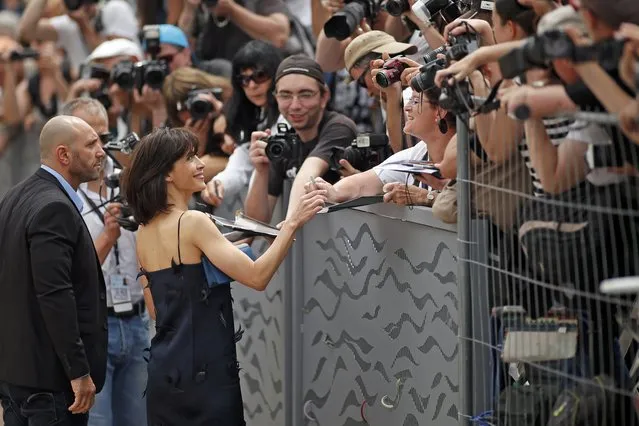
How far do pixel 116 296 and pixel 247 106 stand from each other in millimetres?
1325

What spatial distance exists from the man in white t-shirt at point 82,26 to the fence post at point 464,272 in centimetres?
564

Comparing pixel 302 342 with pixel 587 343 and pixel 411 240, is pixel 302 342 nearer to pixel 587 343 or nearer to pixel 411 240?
pixel 411 240

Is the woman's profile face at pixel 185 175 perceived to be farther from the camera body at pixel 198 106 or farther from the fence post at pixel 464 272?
the camera body at pixel 198 106

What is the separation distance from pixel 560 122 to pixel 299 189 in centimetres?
203

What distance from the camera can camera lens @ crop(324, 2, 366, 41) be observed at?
21.3 ft

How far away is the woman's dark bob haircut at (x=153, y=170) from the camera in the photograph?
5.29m

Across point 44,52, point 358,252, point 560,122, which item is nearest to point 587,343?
point 560,122

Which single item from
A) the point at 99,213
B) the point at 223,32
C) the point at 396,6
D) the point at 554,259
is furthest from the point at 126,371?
the point at 554,259

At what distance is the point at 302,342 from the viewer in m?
6.39

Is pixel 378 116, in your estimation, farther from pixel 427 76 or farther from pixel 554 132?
pixel 554 132

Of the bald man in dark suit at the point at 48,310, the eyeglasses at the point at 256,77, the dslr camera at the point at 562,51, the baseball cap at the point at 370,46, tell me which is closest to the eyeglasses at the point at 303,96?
the baseball cap at the point at 370,46

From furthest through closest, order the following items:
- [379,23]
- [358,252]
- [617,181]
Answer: [379,23] < [358,252] < [617,181]

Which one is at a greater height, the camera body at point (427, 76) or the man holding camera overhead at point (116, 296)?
the camera body at point (427, 76)

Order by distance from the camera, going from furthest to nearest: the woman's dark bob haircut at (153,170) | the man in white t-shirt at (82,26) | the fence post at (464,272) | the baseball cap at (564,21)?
the man in white t-shirt at (82,26)
the woman's dark bob haircut at (153,170)
the fence post at (464,272)
the baseball cap at (564,21)
